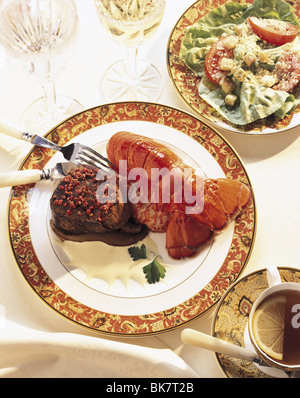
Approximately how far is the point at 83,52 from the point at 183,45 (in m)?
0.55

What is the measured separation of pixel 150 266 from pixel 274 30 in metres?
1.33

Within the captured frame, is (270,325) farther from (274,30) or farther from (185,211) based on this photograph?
(274,30)

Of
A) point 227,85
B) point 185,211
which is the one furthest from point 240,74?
point 185,211

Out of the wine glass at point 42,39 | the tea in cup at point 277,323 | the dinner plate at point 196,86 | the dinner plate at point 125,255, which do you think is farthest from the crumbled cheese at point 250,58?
the tea in cup at point 277,323

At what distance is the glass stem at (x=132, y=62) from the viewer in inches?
97.4

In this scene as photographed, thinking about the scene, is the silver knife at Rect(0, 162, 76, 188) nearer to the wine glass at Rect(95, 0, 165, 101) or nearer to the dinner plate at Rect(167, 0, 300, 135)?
the wine glass at Rect(95, 0, 165, 101)

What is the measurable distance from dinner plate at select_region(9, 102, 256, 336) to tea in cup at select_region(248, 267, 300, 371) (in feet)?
0.74

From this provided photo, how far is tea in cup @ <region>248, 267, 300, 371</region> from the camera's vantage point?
172 cm

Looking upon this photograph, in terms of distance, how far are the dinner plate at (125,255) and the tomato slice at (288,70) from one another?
425mm

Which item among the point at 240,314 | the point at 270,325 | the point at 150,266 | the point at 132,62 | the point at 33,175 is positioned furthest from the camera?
the point at 132,62

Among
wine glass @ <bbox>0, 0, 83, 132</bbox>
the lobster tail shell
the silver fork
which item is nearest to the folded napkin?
the lobster tail shell

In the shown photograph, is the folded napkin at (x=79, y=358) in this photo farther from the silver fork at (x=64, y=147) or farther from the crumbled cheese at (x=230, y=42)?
the crumbled cheese at (x=230, y=42)

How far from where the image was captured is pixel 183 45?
8.21ft

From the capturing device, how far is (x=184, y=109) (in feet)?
8.23
